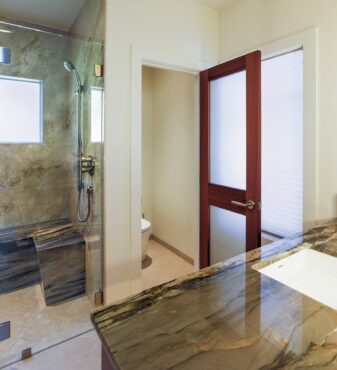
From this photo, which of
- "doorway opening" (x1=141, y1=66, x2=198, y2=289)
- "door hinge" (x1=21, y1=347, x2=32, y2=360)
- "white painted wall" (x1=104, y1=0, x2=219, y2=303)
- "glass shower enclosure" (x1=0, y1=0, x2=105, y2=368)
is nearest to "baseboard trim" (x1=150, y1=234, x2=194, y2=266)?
"doorway opening" (x1=141, y1=66, x2=198, y2=289)

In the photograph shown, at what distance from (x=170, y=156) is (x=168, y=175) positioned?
0.81 feet

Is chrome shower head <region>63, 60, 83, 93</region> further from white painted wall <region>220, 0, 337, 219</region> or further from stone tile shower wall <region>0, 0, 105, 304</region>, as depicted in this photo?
white painted wall <region>220, 0, 337, 219</region>

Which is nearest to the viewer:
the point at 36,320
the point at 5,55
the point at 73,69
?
the point at 36,320

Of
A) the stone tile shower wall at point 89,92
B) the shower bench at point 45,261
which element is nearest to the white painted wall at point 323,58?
the stone tile shower wall at point 89,92

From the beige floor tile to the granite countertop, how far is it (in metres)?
1.24

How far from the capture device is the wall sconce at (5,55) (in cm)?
250

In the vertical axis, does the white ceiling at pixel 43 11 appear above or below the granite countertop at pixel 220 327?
above

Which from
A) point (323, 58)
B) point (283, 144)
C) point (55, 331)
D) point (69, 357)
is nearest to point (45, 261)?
point (55, 331)

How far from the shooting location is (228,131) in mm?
2320

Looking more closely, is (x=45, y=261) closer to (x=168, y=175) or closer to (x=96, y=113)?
(x=96, y=113)

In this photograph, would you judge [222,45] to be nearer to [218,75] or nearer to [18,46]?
[218,75]

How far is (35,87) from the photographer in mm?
2854

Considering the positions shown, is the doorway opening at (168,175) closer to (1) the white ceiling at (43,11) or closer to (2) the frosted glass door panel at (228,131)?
(2) the frosted glass door panel at (228,131)

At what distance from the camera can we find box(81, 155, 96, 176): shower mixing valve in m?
2.32
